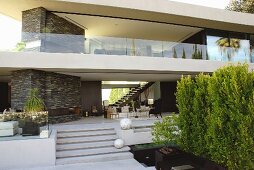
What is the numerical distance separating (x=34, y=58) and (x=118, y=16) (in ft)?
18.6

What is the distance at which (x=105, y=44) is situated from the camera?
1259 centimetres

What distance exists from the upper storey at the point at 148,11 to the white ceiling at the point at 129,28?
49cm

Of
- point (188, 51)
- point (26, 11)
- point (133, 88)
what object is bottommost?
point (133, 88)

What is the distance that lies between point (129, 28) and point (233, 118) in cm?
1285

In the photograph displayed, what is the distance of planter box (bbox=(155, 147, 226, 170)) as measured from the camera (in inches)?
196

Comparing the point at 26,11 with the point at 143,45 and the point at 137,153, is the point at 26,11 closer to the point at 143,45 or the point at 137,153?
the point at 143,45

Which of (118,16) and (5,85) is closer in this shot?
(118,16)

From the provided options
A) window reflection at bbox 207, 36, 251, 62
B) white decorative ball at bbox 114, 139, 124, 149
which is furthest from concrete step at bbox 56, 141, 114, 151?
window reflection at bbox 207, 36, 251, 62

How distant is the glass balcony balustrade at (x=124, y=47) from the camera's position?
11675mm

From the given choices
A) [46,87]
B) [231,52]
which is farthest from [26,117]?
[231,52]

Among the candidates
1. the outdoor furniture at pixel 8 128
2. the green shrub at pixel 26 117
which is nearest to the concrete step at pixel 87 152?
the green shrub at pixel 26 117

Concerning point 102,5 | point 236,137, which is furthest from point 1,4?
point 236,137

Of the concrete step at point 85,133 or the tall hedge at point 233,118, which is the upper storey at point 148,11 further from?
the tall hedge at point 233,118

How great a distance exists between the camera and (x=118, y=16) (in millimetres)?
14734
